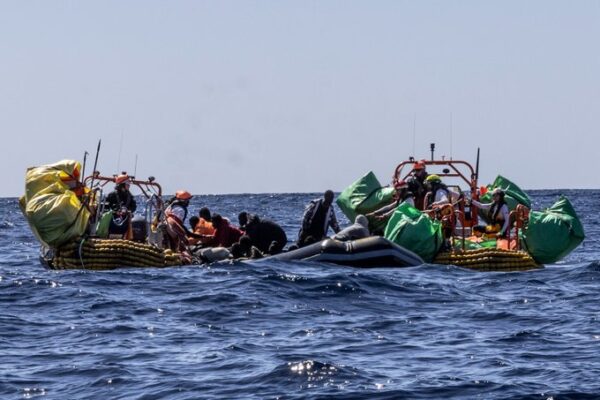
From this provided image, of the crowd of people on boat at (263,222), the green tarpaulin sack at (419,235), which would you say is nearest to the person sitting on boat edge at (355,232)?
the crowd of people on boat at (263,222)

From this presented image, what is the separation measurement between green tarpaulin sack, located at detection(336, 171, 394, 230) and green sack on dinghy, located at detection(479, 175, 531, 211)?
2.05 m

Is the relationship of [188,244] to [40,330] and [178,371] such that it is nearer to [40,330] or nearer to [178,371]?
[40,330]

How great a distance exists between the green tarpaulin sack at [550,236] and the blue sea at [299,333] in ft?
4.05

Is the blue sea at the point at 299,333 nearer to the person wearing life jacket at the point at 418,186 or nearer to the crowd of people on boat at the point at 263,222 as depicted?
the crowd of people on boat at the point at 263,222

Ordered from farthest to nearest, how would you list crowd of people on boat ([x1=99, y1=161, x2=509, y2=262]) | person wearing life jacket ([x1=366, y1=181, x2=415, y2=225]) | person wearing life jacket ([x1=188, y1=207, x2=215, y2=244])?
person wearing life jacket ([x1=366, y1=181, x2=415, y2=225]), person wearing life jacket ([x1=188, y1=207, x2=215, y2=244]), crowd of people on boat ([x1=99, y1=161, x2=509, y2=262])

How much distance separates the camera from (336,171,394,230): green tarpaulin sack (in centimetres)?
2491

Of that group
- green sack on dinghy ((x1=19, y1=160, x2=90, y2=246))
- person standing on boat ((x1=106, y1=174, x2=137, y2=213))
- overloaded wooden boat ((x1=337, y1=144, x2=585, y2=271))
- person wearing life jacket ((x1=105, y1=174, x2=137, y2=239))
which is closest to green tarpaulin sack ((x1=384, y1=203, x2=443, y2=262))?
overloaded wooden boat ((x1=337, y1=144, x2=585, y2=271))

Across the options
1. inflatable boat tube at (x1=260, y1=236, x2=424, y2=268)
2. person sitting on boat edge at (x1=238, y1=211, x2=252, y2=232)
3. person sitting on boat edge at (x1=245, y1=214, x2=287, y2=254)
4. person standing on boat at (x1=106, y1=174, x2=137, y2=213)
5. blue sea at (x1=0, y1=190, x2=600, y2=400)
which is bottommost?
blue sea at (x1=0, y1=190, x2=600, y2=400)

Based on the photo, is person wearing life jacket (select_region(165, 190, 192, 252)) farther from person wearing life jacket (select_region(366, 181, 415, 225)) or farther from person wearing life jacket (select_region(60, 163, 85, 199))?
person wearing life jacket (select_region(366, 181, 415, 225))

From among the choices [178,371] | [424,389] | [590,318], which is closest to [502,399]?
[424,389]

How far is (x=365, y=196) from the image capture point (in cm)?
2502

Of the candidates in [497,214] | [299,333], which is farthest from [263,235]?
[299,333]

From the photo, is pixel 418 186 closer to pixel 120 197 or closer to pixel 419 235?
pixel 419 235

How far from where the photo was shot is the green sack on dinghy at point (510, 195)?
83.6 feet
